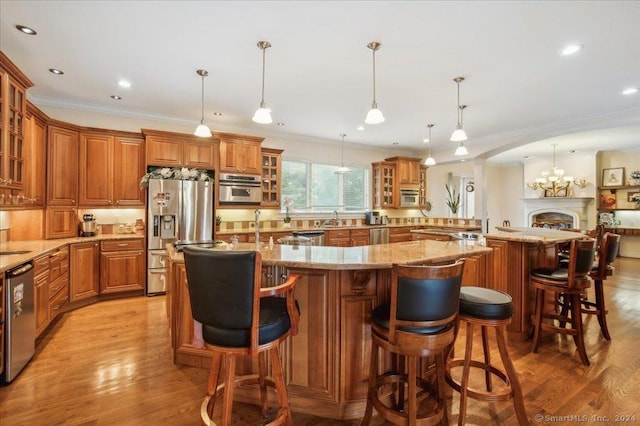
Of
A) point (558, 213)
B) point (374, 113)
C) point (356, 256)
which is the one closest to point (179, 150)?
point (374, 113)

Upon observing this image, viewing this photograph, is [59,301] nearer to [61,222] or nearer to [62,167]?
[61,222]

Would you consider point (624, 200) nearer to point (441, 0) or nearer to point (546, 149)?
point (546, 149)

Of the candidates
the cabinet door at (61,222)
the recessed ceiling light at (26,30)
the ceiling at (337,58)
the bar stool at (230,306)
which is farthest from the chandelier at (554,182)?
the cabinet door at (61,222)

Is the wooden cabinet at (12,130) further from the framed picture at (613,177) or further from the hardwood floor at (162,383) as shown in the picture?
the framed picture at (613,177)

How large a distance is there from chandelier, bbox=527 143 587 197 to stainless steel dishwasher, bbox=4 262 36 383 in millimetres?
10591

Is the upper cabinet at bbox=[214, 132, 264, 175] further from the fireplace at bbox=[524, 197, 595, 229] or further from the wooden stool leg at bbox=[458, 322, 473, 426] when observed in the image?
the fireplace at bbox=[524, 197, 595, 229]

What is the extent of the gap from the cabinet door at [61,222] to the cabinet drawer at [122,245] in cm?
46

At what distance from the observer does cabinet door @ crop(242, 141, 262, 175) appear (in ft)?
17.8

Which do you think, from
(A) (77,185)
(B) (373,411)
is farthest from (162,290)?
(B) (373,411)

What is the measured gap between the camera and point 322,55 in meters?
3.04

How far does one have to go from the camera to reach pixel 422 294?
5.22ft

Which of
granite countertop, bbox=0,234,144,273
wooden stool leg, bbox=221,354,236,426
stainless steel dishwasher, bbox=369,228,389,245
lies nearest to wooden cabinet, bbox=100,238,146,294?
granite countertop, bbox=0,234,144,273

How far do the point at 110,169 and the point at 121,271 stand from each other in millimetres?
1467

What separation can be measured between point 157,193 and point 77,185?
102cm
